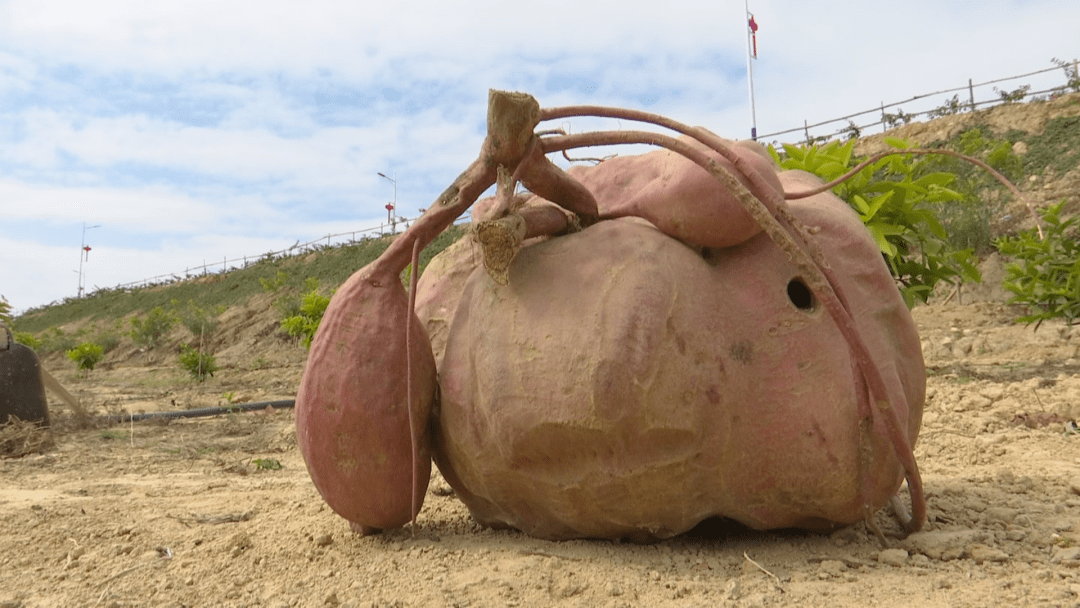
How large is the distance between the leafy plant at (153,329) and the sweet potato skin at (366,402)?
79.8 feet

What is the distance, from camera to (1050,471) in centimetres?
281

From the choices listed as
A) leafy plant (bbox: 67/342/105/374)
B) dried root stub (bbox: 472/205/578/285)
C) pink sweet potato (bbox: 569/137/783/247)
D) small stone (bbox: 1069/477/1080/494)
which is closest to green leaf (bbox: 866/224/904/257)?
small stone (bbox: 1069/477/1080/494)

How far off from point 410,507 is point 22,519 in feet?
4.70

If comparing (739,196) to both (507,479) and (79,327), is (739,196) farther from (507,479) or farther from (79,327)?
(79,327)

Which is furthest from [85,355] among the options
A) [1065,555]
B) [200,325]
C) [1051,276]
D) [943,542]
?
[1065,555]

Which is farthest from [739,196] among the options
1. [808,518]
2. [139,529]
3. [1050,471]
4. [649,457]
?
[139,529]

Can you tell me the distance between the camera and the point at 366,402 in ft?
6.84

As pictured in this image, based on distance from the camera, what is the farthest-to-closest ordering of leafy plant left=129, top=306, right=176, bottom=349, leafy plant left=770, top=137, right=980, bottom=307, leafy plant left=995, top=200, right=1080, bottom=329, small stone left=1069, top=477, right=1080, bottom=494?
1. leafy plant left=129, top=306, right=176, bottom=349
2. leafy plant left=995, top=200, right=1080, bottom=329
3. leafy plant left=770, top=137, right=980, bottom=307
4. small stone left=1069, top=477, right=1080, bottom=494

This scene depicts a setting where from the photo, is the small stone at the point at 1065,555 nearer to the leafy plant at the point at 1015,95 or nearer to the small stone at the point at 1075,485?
the small stone at the point at 1075,485

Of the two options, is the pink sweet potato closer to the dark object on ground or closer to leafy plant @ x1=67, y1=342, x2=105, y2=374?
the dark object on ground

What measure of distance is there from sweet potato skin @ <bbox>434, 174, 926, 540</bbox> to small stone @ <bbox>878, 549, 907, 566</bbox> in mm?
122

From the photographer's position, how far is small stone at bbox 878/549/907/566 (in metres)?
1.84

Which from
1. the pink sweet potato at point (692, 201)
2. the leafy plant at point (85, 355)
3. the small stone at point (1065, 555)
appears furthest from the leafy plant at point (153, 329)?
the small stone at point (1065, 555)

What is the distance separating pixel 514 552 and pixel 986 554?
3.73 feet
